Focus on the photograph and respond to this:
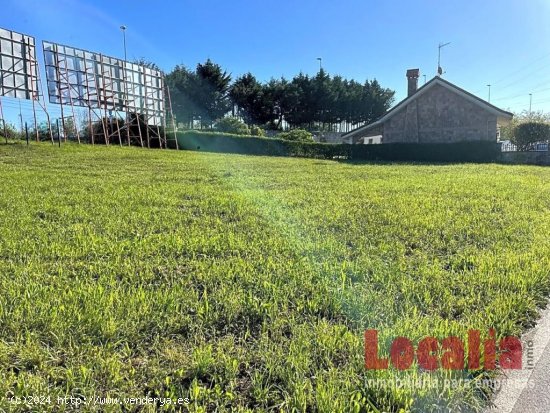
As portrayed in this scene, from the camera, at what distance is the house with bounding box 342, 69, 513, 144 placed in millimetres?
20094

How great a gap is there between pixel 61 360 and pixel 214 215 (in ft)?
10.2

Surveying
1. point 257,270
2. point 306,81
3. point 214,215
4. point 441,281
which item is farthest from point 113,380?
point 306,81

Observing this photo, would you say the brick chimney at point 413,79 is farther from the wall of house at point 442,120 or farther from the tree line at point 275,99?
the tree line at point 275,99

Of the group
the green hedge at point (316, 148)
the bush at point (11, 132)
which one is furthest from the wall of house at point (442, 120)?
the bush at point (11, 132)

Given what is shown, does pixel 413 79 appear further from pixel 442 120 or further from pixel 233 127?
pixel 233 127

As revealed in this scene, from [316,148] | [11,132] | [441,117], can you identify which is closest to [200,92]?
[316,148]

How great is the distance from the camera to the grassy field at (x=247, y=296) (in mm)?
1538

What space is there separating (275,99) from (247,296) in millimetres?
46643

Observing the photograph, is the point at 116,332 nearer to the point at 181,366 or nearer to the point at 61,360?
the point at 61,360

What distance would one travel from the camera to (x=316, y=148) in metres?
22.7

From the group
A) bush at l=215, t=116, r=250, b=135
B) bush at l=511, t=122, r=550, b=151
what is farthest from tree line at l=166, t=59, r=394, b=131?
bush at l=511, t=122, r=550, b=151

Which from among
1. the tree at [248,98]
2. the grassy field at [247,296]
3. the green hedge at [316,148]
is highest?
the tree at [248,98]

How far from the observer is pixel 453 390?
1.54 metres

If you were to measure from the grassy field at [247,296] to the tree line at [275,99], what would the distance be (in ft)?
127
